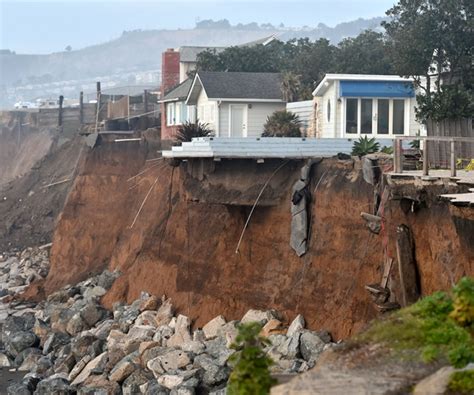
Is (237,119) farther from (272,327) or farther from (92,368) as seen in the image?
(272,327)

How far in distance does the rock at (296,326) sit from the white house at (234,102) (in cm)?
1536

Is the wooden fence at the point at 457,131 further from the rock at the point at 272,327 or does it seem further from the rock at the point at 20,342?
the rock at the point at 20,342

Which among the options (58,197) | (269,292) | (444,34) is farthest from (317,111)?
(58,197)

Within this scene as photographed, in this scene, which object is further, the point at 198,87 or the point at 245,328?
the point at 198,87

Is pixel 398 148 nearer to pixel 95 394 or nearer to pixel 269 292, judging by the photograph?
pixel 269 292

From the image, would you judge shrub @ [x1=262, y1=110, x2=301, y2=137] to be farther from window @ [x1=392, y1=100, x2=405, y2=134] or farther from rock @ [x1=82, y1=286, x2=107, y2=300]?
rock @ [x1=82, y1=286, x2=107, y2=300]

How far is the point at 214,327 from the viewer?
33.5m

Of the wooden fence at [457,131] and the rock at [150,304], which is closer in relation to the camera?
the wooden fence at [457,131]

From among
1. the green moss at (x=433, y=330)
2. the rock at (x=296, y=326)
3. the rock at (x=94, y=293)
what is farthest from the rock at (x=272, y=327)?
the green moss at (x=433, y=330)

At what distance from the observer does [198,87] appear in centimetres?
4719

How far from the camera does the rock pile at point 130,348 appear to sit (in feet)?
94.9

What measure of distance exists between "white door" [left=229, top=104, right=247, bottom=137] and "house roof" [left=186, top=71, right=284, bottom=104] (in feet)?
1.85

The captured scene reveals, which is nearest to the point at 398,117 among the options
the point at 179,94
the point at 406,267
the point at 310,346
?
the point at 310,346

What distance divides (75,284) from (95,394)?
1805 cm
